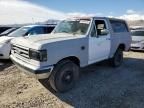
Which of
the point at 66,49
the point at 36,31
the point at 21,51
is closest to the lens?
the point at 66,49

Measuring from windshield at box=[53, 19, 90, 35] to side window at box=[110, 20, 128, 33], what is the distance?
1666mm

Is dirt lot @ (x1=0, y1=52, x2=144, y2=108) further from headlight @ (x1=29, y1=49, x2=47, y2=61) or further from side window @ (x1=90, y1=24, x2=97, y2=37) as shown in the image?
side window @ (x1=90, y1=24, x2=97, y2=37)

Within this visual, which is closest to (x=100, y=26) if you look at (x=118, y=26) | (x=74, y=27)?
(x=74, y=27)

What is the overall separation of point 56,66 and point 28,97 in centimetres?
106

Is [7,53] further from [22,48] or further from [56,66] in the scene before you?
[56,66]

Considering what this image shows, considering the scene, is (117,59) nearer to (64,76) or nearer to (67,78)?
(67,78)

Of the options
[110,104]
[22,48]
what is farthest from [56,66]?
[110,104]

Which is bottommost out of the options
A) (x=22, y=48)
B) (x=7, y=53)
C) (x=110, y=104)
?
(x=110, y=104)

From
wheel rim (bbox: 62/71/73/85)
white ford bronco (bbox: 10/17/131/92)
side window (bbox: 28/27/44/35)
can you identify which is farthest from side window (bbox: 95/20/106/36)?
side window (bbox: 28/27/44/35)

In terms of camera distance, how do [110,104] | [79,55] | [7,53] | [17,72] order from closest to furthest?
[110,104] → [79,55] → [17,72] → [7,53]

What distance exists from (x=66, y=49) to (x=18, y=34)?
4.97 metres

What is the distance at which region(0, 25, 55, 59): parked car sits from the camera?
28.7 feet

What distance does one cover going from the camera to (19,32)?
32.6 ft

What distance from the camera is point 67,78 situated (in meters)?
5.71
